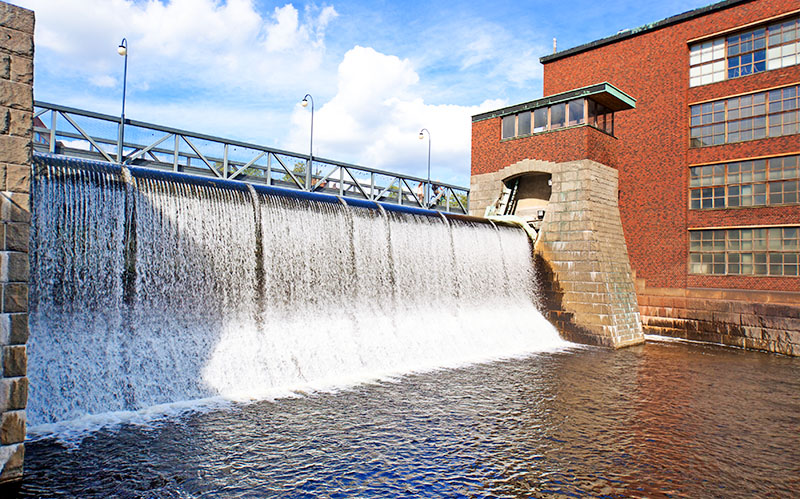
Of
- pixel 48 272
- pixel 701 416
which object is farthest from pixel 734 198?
pixel 48 272

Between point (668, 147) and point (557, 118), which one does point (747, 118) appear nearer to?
point (668, 147)

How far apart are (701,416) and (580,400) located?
1957 mm

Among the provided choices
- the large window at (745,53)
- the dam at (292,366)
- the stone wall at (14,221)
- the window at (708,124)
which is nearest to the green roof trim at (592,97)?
the window at (708,124)

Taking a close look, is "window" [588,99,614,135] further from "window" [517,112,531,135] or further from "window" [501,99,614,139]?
"window" [517,112,531,135]

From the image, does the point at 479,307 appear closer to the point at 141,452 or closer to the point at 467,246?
the point at 467,246

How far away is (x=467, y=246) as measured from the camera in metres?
16.7

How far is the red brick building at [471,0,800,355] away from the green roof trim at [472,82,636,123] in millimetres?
127

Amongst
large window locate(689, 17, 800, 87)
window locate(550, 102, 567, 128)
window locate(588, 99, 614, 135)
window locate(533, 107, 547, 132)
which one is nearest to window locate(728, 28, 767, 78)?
large window locate(689, 17, 800, 87)

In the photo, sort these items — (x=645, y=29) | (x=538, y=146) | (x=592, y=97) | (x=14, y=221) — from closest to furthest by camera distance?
1. (x=14, y=221)
2. (x=592, y=97)
3. (x=538, y=146)
4. (x=645, y=29)

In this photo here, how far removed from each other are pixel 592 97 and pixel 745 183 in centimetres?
678

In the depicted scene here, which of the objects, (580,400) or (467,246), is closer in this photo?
(580,400)

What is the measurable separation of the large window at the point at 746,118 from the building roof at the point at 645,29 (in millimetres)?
3698

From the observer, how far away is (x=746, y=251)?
19.5 metres

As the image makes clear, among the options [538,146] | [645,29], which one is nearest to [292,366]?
[538,146]
